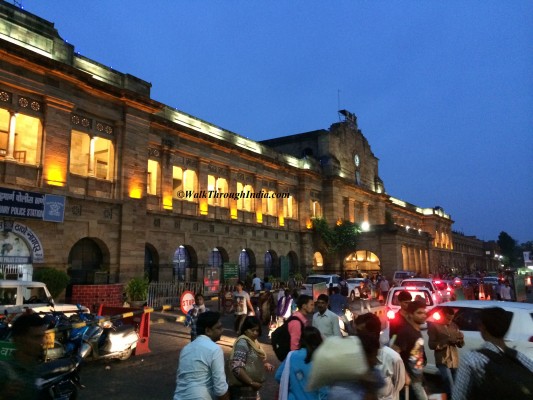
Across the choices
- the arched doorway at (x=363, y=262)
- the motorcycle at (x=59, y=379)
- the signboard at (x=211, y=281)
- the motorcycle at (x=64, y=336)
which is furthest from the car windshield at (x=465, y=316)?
the arched doorway at (x=363, y=262)

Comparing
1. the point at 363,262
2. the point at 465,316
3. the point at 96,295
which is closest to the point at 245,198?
the point at 96,295

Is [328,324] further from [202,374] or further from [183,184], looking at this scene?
[183,184]

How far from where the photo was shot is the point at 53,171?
57.1ft

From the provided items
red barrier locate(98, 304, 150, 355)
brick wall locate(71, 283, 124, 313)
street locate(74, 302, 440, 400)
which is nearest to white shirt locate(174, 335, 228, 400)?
street locate(74, 302, 440, 400)

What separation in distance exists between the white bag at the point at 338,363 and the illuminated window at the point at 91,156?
19.2 meters

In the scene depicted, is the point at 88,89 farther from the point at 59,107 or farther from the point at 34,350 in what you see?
the point at 34,350

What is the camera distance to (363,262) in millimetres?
42875

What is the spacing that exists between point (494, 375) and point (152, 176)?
23334 mm

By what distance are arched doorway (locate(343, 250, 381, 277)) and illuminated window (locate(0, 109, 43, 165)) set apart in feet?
97.4

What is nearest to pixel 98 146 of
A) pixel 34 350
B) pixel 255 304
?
pixel 255 304

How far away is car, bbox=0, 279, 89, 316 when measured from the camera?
10.2 meters

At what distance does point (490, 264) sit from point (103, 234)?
332 feet

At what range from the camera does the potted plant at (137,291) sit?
1806 cm

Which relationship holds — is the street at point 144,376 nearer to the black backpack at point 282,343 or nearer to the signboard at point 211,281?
the black backpack at point 282,343
